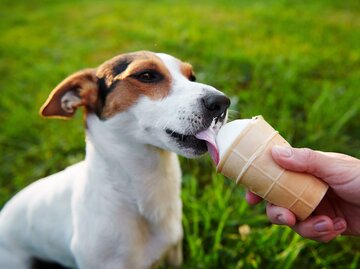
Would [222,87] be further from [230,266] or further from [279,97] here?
[230,266]

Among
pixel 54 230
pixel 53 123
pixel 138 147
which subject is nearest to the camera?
pixel 138 147

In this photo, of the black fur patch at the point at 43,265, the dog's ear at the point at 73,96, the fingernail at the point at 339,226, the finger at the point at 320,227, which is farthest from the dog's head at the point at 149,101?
the black fur patch at the point at 43,265

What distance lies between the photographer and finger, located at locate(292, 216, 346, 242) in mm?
1863

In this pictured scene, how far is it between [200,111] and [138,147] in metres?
0.48

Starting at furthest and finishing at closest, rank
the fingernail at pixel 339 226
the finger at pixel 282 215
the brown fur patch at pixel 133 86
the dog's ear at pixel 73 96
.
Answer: the dog's ear at pixel 73 96 < the brown fur patch at pixel 133 86 < the fingernail at pixel 339 226 < the finger at pixel 282 215

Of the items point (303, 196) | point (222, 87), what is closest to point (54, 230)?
point (303, 196)

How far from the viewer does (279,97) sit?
389 cm

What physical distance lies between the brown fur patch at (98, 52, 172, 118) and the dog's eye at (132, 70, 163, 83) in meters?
0.02

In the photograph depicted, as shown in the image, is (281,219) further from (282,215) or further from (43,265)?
(43,265)

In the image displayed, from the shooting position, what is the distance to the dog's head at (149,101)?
189 cm

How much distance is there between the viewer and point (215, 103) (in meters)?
1.85

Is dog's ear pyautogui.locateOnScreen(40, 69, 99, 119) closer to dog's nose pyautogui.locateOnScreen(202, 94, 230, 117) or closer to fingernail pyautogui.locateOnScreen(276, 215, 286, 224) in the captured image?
dog's nose pyautogui.locateOnScreen(202, 94, 230, 117)

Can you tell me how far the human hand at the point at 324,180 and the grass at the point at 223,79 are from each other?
1.82 ft

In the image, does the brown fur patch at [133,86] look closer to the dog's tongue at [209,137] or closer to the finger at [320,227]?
the dog's tongue at [209,137]
